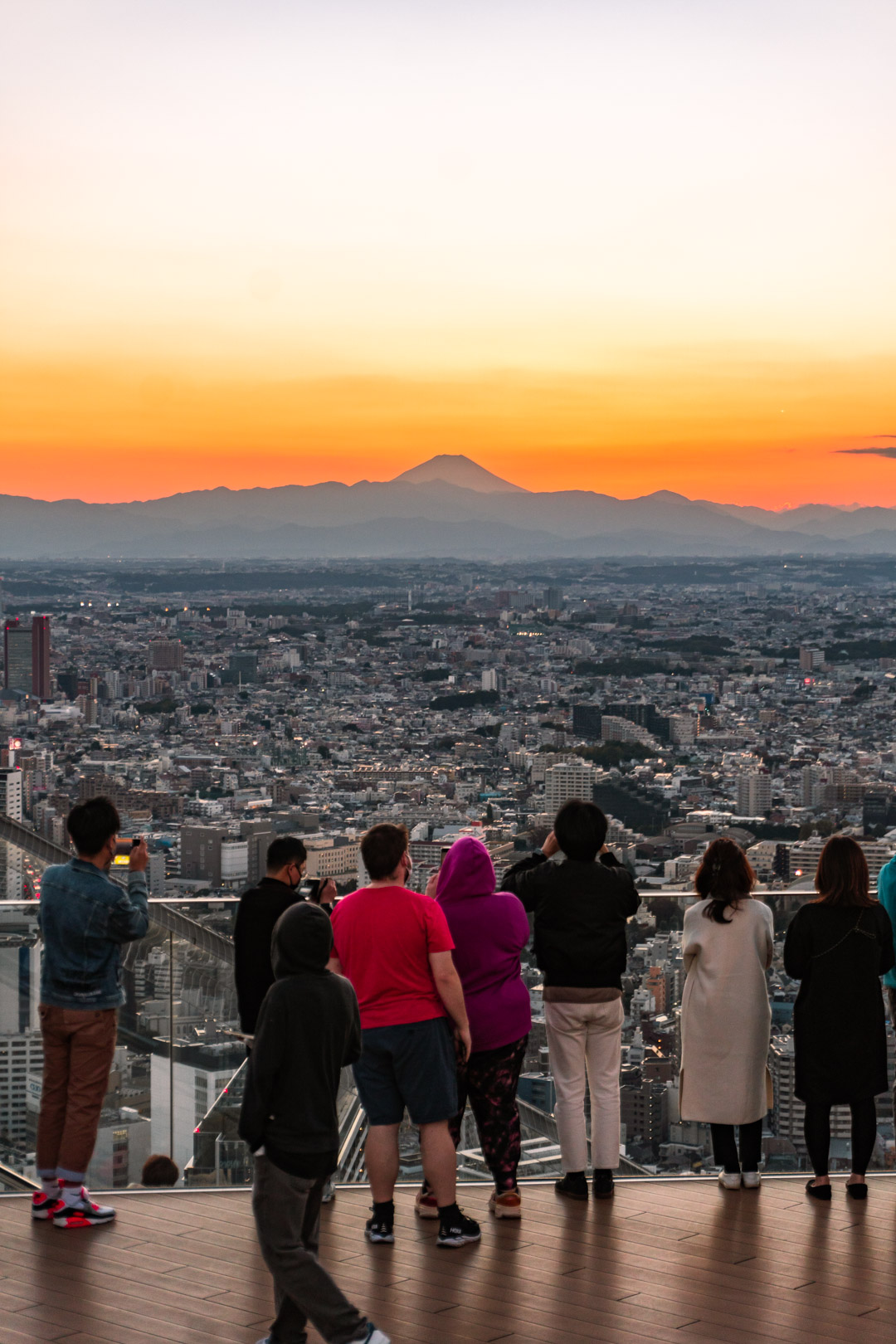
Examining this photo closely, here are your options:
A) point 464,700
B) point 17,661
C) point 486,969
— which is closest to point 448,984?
point 486,969

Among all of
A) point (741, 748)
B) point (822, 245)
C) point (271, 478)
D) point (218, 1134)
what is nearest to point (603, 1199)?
point (218, 1134)

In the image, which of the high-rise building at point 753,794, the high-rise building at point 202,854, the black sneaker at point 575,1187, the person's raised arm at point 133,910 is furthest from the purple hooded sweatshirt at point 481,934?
the high-rise building at point 753,794

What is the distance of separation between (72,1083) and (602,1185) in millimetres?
1798

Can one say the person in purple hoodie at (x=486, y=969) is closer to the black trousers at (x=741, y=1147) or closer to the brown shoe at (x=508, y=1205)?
the brown shoe at (x=508, y=1205)

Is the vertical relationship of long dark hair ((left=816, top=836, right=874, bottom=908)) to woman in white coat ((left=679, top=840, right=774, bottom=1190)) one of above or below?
above

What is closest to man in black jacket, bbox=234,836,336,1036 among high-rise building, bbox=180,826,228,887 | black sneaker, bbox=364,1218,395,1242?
black sneaker, bbox=364,1218,395,1242

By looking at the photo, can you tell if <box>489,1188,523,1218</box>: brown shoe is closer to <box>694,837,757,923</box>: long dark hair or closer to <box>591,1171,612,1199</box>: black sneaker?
<box>591,1171,612,1199</box>: black sneaker

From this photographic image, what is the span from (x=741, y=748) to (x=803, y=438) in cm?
2334

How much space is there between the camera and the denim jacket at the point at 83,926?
168 inches

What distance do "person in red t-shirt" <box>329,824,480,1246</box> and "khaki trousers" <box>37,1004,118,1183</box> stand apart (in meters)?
0.85

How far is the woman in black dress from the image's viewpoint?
14.9 feet

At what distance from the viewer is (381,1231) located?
166 inches

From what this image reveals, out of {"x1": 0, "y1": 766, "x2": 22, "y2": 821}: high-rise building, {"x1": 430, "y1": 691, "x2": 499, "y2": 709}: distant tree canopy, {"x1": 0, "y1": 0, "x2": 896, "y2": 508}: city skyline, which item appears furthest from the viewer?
{"x1": 430, "y1": 691, "x2": 499, "y2": 709}: distant tree canopy

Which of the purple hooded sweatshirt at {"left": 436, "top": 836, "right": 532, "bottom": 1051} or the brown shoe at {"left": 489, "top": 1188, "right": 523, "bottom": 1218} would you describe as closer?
the purple hooded sweatshirt at {"left": 436, "top": 836, "right": 532, "bottom": 1051}
